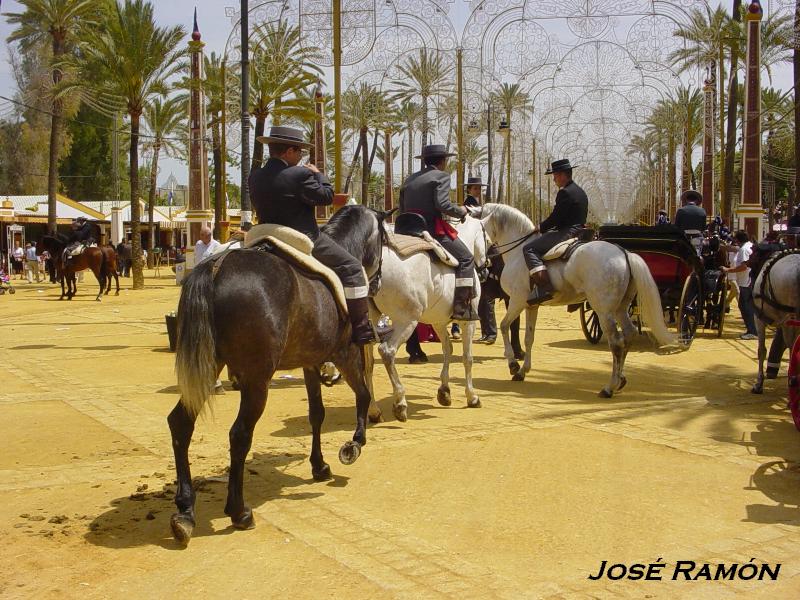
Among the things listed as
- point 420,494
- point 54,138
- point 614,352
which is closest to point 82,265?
point 54,138

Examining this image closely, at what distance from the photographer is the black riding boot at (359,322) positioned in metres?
6.82

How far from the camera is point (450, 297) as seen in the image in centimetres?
964

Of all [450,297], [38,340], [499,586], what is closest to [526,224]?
[450,297]

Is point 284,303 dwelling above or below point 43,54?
below

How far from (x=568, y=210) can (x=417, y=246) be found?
324cm

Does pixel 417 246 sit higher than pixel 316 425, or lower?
higher

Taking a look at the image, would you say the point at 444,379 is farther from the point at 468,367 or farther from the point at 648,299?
the point at 648,299

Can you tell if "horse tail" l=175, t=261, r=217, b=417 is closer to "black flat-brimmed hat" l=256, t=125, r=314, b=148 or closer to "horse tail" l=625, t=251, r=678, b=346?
"black flat-brimmed hat" l=256, t=125, r=314, b=148

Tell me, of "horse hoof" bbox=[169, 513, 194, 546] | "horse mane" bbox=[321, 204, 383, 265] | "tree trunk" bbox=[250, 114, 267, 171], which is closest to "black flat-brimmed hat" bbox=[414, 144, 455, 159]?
"horse mane" bbox=[321, 204, 383, 265]

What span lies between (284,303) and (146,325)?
1457cm

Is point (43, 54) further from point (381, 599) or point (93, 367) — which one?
point (381, 599)

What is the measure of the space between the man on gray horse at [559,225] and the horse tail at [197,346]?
6.70 metres

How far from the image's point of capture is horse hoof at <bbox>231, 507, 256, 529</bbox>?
5.53 m

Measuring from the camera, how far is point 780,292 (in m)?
9.41
